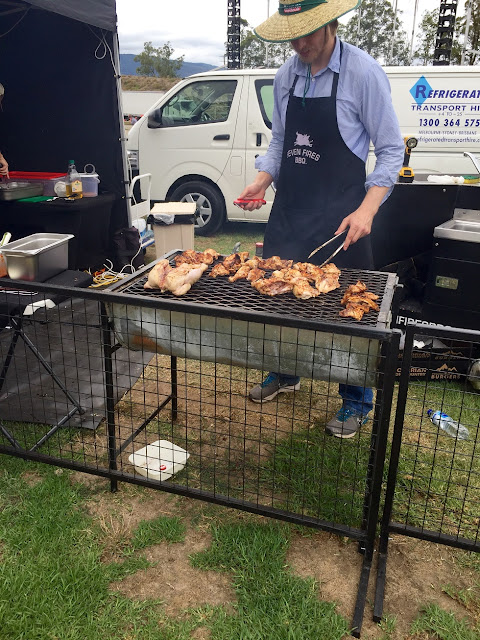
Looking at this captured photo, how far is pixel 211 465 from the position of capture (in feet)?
10.0

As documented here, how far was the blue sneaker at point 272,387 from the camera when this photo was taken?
369 cm

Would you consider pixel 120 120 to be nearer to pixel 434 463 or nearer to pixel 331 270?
pixel 331 270

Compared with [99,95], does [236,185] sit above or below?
below

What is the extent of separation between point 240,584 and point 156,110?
7.38 meters

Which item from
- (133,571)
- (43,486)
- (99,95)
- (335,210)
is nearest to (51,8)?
(99,95)

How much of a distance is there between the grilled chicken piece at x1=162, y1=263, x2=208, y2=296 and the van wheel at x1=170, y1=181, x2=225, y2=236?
5975 mm

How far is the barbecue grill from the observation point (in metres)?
2.08

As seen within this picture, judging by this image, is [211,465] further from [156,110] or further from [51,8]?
[156,110]

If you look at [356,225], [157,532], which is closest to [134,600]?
[157,532]

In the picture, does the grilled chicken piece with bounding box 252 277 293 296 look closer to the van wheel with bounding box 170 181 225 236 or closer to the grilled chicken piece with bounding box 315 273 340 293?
the grilled chicken piece with bounding box 315 273 340 293

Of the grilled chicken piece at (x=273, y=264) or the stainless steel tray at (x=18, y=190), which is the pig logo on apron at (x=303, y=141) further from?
the stainless steel tray at (x=18, y=190)

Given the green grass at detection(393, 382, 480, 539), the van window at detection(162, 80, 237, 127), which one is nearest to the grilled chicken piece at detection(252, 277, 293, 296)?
the green grass at detection(393, 382, 480, 539)

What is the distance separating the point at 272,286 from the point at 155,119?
6505 millimetres

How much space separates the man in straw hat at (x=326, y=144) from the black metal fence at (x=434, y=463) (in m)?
0.43
